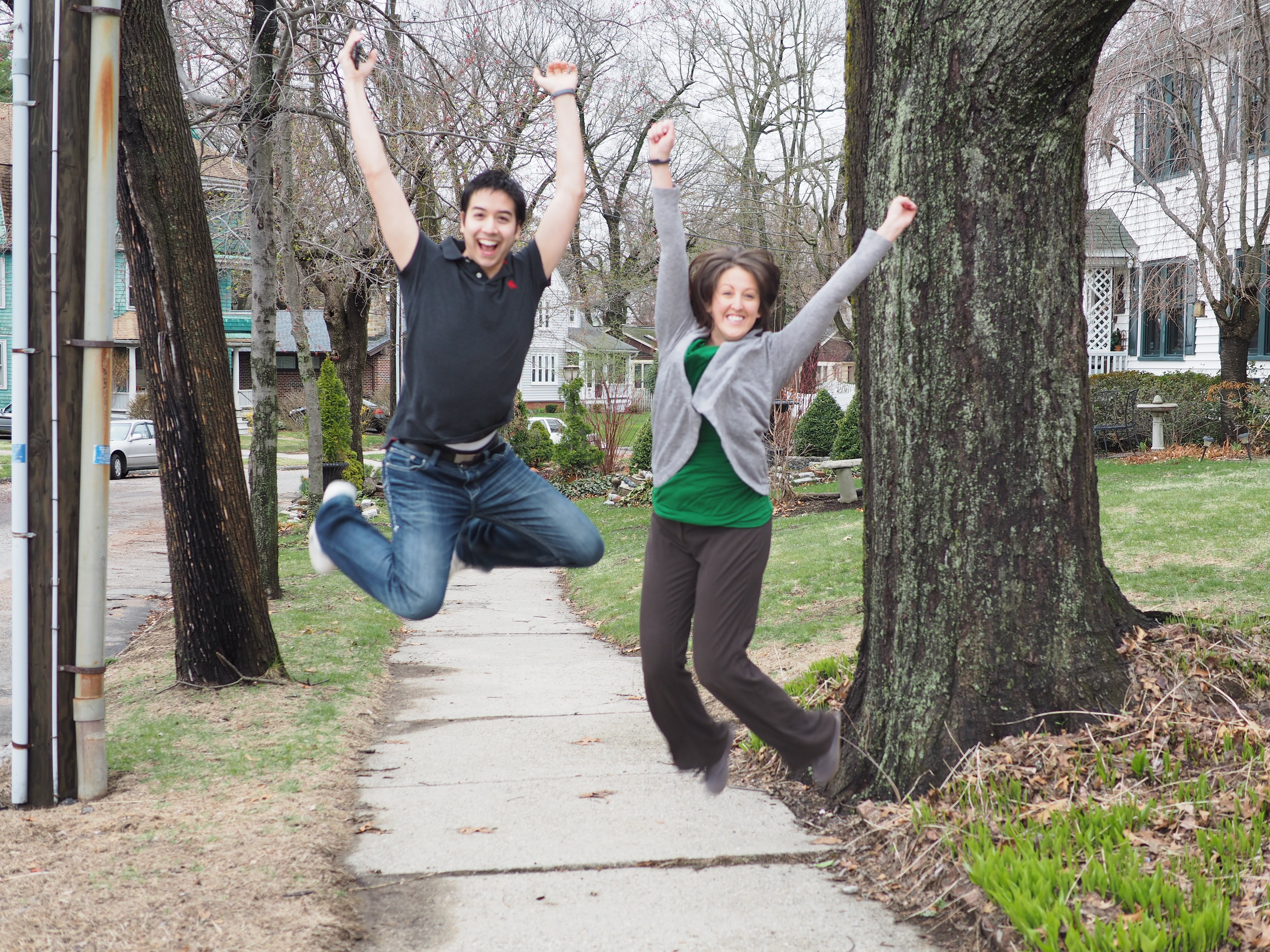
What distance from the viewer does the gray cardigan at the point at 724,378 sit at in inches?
150

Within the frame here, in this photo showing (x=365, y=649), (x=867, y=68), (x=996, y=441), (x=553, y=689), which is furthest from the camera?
(x=365, y=649)

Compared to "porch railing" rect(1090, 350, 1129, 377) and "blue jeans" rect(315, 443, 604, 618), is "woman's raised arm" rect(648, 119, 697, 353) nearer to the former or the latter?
"blue jeans" rect(315, 443, 604, 618)

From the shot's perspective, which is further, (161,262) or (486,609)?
(486,609)

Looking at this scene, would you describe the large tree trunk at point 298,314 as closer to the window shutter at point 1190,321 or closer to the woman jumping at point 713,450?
the woman jumping at point 713,450

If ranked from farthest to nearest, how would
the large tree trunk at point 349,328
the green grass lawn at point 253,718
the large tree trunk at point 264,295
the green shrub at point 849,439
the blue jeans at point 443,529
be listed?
1. the large tree trunk at point 349,328
2. the green shrub at point 849,439
3. the large tree trunk at point 264,295
4. the green grass lawn at point 253,718
5. the blue jeans at point 443,529

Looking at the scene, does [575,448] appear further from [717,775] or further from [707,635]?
[707,635]

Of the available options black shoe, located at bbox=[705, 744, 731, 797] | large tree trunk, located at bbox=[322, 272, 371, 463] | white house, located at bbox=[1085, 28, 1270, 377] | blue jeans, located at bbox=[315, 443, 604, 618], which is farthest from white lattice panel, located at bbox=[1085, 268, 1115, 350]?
blue jeans, located at bbox=[315, 443, 604, 618]

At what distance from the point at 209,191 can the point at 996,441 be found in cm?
1433

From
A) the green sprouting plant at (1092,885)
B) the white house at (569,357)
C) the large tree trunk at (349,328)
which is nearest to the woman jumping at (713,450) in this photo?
the green sprouting plant at (1092,885)

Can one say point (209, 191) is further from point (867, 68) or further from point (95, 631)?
point (867, 68)

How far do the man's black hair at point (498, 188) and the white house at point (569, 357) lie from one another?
2128 centimetres

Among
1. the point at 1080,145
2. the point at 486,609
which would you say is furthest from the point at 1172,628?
the point at 486,609

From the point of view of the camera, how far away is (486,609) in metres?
11.1

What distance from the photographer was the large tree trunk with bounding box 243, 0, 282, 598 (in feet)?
31.1
